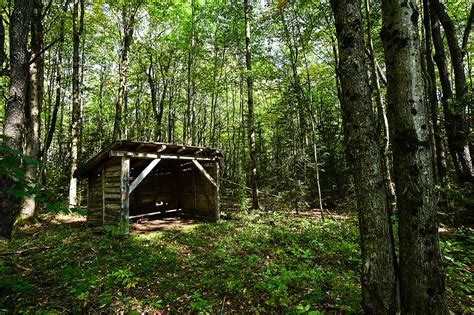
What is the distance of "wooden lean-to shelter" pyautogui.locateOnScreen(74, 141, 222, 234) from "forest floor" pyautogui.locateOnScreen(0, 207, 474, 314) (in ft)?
4.76

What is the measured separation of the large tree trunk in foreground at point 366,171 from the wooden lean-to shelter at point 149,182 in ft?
22.4

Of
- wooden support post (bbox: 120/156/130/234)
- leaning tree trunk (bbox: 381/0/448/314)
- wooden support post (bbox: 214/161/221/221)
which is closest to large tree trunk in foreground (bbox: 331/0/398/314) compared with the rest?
leaning tree trunk (bbox: 381/0/448/314)

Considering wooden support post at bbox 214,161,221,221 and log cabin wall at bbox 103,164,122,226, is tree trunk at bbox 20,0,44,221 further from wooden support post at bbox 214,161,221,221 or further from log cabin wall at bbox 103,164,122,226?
wooden support post at bbox 214,161,221,221

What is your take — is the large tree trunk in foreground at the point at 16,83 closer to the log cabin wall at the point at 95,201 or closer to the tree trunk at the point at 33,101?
the tree trunk at the point at 33,101

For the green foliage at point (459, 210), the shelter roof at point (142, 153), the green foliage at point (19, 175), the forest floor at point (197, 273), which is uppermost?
the shelter roof at point (142, 153)

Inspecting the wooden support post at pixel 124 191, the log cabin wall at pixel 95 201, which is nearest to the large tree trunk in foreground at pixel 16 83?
the wooden support post at pixel 124 191

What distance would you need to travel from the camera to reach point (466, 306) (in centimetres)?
304

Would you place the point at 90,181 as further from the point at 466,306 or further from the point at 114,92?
the point at 114,92

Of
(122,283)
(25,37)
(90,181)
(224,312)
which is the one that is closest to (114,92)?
(90,181)

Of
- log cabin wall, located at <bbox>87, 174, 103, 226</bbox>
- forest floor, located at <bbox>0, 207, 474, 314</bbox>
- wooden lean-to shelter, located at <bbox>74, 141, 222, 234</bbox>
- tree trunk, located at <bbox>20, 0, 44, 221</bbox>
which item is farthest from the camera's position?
log cabin wall, located at <bbox>87, 174, 103, 226</bbox>

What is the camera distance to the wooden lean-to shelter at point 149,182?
786 cm

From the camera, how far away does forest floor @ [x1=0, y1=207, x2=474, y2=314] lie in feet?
11.5

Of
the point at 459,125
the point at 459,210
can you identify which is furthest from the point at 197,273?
the point at 459,125

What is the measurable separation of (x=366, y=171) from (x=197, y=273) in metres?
3.95
